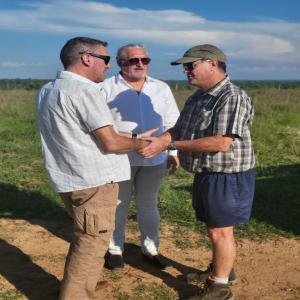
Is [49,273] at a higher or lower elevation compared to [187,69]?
lower

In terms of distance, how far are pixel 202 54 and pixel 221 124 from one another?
481 millimetres

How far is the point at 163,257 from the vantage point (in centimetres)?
462

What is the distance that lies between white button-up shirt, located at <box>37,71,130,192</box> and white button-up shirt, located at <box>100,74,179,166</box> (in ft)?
2.63

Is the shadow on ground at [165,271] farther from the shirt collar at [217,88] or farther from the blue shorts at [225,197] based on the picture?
the shirt collar at [217,88]

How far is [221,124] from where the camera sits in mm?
3186

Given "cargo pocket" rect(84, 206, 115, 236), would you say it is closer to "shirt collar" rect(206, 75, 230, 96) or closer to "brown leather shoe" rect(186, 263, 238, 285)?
"shirt collar" rect(206, 75, 230, 96)

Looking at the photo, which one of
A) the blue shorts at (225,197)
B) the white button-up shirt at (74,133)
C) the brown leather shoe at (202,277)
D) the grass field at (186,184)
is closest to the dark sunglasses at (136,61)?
the white button-up shirt at (74,133)

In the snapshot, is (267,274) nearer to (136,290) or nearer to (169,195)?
(136,290)

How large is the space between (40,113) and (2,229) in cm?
260

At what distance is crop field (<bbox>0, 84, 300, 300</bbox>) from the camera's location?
13.0 ft

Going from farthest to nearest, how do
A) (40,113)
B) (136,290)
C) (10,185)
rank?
(10,185)
(136,290)
(40,113)

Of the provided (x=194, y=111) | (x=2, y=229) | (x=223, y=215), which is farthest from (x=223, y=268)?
(x=2, y=229)

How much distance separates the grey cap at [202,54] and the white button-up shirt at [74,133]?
626 mm

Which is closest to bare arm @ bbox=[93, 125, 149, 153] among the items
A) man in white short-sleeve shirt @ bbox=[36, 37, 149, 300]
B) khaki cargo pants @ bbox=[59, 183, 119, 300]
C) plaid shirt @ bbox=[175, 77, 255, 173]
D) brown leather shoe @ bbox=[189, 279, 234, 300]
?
man in white short-sleeve shirt @ bbox=[36, 37, 149, 300]
